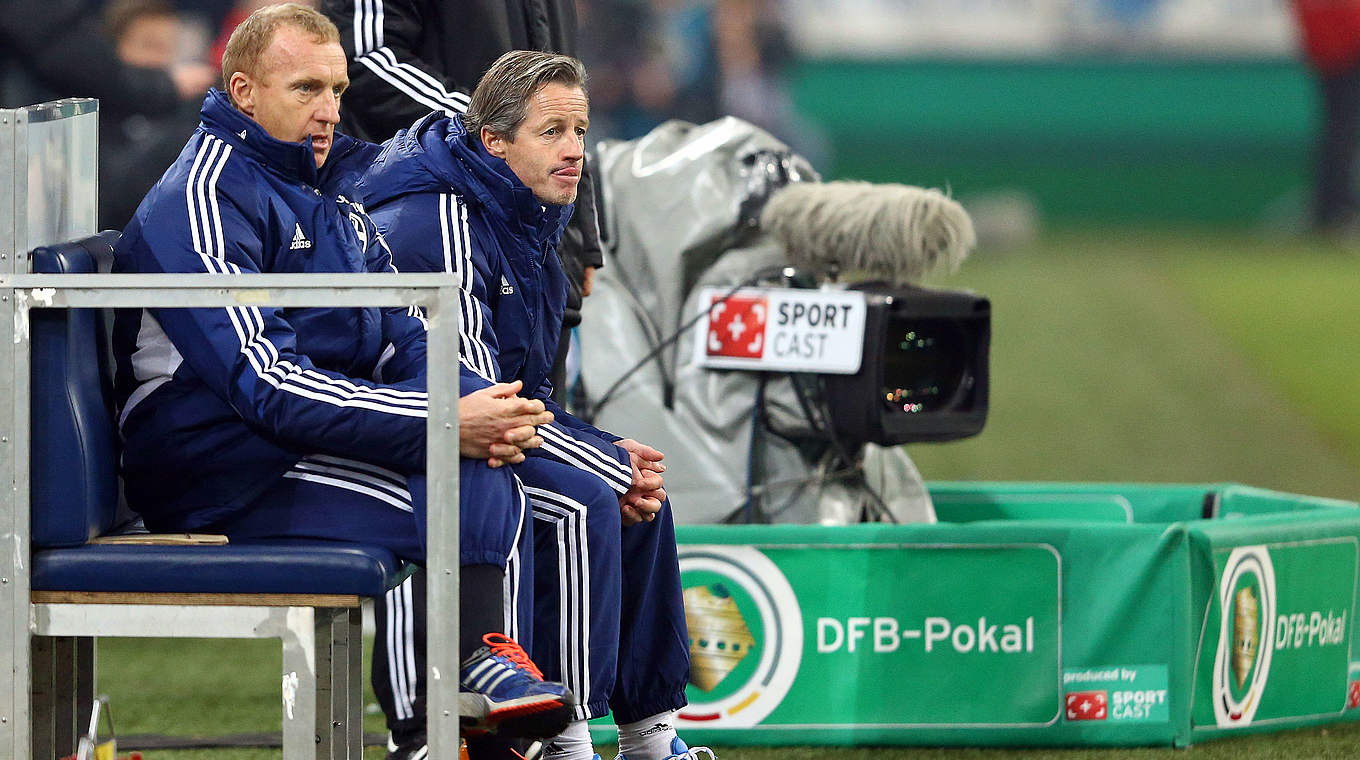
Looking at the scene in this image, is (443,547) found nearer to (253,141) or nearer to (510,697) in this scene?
(510,697)

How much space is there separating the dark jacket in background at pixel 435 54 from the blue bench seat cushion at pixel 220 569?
1071mm

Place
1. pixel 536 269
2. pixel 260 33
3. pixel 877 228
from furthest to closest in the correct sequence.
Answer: pixel 877 228 → pixel 536 269 → pixel 260 33

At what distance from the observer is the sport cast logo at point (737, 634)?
3424 mm

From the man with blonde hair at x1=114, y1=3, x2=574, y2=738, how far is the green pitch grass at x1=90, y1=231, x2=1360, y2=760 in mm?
970

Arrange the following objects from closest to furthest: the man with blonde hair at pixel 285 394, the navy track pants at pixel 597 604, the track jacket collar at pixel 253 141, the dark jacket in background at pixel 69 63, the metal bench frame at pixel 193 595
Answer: the metal bench frame at pixel 193 595
the man with blonde hair at pixel 285 394
the track jacket collar at pixel 253 141
the navy track pants at pixel 597 604
the dark jacket in background at pixel 69 63

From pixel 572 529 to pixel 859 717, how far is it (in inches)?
Answer: 37.6

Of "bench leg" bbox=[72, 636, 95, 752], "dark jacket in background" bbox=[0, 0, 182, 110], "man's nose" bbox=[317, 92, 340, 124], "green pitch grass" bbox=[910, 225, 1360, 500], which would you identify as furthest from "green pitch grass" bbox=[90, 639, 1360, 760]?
"green pitch grass" bbox=[910, 225, 1360, 500]

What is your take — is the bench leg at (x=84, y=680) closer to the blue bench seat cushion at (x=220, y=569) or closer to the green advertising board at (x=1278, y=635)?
the blue bench seat cushion at (x=220, y=569)

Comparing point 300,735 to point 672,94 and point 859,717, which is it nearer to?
point 859,717

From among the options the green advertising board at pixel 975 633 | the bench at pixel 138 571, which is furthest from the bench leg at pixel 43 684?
the green advertising board at pixel 975 633

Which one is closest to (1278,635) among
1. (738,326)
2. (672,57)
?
(738,326)

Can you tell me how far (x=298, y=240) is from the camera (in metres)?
2.61

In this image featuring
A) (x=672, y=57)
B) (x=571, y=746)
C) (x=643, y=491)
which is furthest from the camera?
(x=672, y=57)

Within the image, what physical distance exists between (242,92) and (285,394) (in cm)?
45
